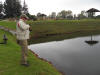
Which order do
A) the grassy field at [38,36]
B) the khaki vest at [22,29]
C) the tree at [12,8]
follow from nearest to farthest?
the khaki vest at [22,29], the grassy field at [38,36], the tree at [12,8]

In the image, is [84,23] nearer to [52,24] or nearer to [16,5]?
[52,24]

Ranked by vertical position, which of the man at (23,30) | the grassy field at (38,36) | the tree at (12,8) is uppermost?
the tree at (12,8)

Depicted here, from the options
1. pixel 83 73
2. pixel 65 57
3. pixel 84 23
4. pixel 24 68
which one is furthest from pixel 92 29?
pixel 24 68

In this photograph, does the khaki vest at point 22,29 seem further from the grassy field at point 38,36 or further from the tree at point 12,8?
the tree at point 12,8

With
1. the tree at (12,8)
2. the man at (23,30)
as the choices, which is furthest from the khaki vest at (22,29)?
the tree at (12,8)

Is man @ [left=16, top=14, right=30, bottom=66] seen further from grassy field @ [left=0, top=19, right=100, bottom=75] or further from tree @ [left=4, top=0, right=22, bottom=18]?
tree @ [left=4, top=0, right=22, bottom=18]

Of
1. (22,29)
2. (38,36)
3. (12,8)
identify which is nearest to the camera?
(22,29)

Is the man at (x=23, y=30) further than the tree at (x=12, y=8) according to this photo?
No

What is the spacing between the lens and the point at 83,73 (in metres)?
11.2

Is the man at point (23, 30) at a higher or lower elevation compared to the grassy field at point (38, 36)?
higher

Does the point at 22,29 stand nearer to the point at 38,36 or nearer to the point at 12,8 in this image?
the point at 38,36

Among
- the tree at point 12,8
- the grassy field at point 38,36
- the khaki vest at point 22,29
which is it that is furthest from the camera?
the tree at point 12,8

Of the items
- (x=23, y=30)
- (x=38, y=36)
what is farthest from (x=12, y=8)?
(x=23, y=30)

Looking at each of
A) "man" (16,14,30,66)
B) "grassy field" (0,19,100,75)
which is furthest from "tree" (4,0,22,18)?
"man" (16,14,30,66)
